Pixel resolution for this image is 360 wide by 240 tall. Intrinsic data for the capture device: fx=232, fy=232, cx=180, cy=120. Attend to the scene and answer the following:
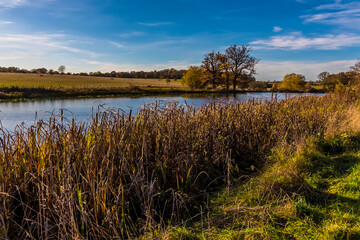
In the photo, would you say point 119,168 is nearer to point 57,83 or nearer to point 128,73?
point 57,83

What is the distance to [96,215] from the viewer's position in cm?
281

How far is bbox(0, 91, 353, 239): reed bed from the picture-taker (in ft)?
9.03

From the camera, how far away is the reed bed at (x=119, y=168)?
9.03ft

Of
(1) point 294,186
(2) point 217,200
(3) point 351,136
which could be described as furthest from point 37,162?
(3) point 351,136

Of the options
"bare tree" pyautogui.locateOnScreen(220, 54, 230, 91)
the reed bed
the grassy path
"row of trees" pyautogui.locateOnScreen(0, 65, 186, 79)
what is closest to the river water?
the reed bed

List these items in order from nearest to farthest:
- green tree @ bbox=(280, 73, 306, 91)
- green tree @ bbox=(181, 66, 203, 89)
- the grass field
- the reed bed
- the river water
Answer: the reed bed, the river water, the grass field, green tree @ bbox=(181, 66, 203, 89), green tree @ bbox=(280, 73, 306, 91)

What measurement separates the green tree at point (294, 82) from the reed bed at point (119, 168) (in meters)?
50.4

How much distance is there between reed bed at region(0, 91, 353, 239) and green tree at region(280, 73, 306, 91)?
165 feet

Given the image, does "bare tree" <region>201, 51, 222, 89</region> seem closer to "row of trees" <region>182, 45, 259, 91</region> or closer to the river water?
"row of trees" <region>182, 45, 259, 91</region>

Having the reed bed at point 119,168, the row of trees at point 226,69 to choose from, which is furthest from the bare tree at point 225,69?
the reed bed at point 119,168

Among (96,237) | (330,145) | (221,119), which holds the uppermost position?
(221,119)

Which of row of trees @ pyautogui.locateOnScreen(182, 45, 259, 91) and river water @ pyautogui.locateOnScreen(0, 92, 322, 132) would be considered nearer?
river water @ pyautogui.locateOnScreen(0, 92, 322, 132)

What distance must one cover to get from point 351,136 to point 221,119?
3.46m

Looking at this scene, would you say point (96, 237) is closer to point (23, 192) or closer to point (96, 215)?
point (96, 215)
